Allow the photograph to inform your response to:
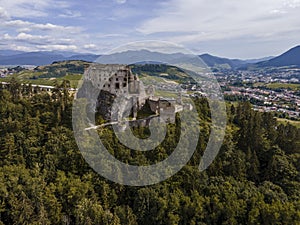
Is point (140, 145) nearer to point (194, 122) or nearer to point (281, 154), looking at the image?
point (194, 122)

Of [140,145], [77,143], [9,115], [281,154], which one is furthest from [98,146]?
[281,154]

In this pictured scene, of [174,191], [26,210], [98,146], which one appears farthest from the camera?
[98,146]

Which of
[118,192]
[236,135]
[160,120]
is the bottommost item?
[118,192]

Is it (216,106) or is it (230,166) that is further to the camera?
(216,106)

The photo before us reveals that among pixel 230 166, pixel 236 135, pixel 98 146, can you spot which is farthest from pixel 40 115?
pixel 236 135

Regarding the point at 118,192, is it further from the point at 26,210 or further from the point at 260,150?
the point at 260,150

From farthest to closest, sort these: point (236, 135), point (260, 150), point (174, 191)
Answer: point (236, 135)
point (260, 150)
point (174, 191)

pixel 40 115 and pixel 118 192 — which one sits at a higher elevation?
pixel 40 115
